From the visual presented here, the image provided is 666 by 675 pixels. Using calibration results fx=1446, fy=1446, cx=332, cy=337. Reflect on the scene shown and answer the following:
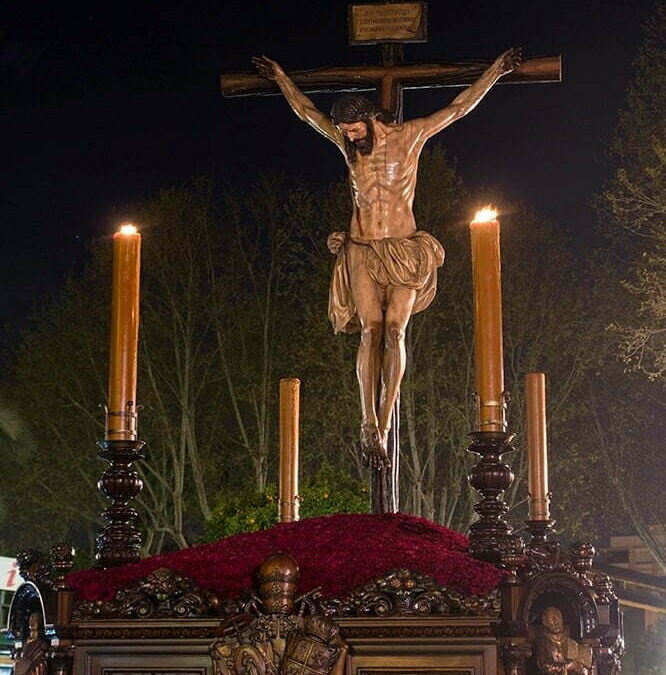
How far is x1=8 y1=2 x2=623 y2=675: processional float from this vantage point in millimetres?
4223

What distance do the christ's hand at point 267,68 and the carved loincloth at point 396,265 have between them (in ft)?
3.94

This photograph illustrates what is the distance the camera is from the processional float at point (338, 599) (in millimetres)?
4223

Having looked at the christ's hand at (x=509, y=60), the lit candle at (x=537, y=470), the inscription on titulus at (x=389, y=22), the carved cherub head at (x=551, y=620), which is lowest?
the carved cherub head at (x=551, y=620)

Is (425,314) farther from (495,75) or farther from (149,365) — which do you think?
(495,75)

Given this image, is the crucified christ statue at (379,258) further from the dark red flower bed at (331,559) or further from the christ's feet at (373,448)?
the dark red flower bed at (331,559)

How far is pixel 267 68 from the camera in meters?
6.87

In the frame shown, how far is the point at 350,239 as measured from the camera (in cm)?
605

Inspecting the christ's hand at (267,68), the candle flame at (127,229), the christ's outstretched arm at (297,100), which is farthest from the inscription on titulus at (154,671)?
the christ's hand at (267,68)

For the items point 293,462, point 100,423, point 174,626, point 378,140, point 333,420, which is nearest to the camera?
point 174,626

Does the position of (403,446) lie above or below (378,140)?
above

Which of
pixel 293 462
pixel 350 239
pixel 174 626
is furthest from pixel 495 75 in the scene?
pixel 174 626

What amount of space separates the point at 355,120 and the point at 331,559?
2.20 m

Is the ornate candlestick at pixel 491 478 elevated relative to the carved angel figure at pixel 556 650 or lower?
elevated

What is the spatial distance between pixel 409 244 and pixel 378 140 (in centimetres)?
64
